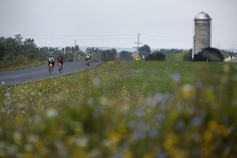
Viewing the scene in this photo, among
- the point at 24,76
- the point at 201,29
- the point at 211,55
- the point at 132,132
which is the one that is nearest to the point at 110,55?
the point at 201,29

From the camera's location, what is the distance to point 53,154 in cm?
471

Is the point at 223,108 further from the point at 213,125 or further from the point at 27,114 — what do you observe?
the point at 27,114

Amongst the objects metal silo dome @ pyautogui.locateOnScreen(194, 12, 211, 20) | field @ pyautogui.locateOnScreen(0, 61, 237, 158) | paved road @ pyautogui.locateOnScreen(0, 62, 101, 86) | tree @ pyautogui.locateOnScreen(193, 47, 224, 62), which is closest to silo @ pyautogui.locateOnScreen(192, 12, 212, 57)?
metal silo dome @ pyautogui.locateOnScreen(194, 12, 211, 20)

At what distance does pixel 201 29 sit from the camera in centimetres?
9444

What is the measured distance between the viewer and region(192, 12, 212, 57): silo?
90875 mm

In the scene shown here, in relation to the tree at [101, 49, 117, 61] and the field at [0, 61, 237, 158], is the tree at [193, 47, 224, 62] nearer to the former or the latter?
the field at [0, 61, 237, 158]

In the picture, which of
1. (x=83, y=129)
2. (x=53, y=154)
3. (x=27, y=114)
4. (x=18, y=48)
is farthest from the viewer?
(x=18, y=48)

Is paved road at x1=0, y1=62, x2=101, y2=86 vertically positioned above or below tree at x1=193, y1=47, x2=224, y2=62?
below

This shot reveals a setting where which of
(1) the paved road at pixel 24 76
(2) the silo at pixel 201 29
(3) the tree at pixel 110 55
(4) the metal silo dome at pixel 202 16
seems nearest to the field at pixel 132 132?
(1) the paved road at pixel 24 76

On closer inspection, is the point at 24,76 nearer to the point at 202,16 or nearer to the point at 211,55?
the point at 211,55

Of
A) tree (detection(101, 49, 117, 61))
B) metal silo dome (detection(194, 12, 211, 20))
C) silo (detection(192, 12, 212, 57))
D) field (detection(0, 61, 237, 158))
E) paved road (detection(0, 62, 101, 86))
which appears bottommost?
tree (detection(101, 49, 117, 61))

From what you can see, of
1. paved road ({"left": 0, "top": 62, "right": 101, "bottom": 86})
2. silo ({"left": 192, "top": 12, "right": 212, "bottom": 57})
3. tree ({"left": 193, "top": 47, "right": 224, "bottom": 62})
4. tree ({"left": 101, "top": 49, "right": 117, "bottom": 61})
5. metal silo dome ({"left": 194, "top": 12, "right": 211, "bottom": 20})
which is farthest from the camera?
tree ({"left": 101, "top": 49, "right": 117, "bottom": 61})

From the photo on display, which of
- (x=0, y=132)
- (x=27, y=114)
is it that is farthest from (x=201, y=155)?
(x=27, y=114)

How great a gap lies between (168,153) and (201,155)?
41 centimetres
